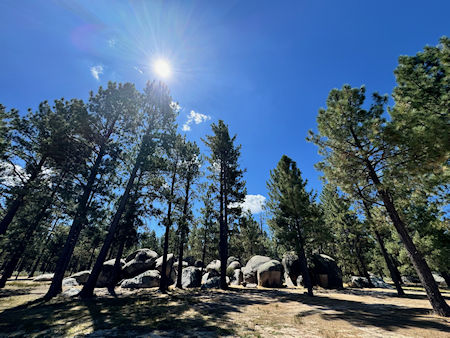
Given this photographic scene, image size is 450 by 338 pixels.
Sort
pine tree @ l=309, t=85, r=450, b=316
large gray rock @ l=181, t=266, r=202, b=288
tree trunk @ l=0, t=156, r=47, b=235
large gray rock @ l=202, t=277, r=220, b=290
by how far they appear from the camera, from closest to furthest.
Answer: pine tree @ l=309, t=85, r=450, b=316 < tree trunk @ l=0, t=156, r=47, b=235 < large gray rock @ l=202, t=277, r=220, b=290 < large gray rock @ l=181, t=266, r=202, b=288

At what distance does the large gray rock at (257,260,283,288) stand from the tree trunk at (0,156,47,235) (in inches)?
849

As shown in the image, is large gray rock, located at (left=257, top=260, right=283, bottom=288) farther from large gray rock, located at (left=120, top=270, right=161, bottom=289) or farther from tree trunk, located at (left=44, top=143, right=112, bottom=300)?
tree trunk, located at (left=44, top=143, right=112, bottom=300)

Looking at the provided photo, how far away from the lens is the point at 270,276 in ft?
60.2

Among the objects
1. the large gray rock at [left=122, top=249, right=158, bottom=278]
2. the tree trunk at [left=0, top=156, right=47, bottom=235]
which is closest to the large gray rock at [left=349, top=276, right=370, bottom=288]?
the large gray rock at [left=122, top=249, right=158, bottom=278]

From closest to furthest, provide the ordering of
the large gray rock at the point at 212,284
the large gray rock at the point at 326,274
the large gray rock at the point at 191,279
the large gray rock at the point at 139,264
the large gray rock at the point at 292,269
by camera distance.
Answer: the large gray rock at the point at 212,284 < the large gray rock at the point at 191,279 < the large gray rock at the point at 326,274 < the large gray rock at the point at 139,264 < the large gray rock at the point at 292,269

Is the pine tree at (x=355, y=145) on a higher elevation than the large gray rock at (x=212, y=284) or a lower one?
higher

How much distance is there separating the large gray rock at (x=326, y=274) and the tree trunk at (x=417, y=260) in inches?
499

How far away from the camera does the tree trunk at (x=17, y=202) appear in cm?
1302

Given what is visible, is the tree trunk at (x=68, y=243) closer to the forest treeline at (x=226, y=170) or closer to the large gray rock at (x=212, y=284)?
the forest treeline at (x=226, y=170)

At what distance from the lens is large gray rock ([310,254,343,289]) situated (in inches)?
738

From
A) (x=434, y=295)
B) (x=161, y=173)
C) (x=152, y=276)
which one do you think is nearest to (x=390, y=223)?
(x=434, y=295)

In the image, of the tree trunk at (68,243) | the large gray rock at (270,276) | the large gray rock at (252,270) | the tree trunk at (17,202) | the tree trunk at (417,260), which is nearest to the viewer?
the tree trunk at (417,260)

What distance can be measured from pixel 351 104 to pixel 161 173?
14.9 meters

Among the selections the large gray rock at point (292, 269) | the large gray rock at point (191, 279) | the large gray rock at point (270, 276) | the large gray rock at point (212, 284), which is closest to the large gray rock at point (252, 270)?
the large gray rock at point (270, 276)
